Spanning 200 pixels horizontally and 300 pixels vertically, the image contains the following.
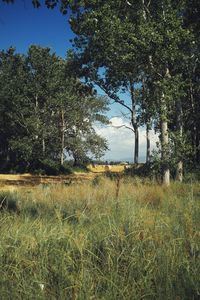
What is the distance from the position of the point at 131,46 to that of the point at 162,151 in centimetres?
478

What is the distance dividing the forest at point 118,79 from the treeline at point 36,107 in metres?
0.11

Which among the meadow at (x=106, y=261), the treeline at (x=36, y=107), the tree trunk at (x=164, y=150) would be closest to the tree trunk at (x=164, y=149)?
the tree trunk at (x=164, y=150)

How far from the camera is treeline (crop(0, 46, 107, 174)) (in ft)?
149

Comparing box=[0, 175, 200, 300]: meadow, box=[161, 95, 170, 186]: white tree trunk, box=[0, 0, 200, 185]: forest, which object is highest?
box=[0, 0, 200, 185]: forest

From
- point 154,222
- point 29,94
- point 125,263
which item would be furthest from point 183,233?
point 29,94

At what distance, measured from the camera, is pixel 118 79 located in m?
22.6

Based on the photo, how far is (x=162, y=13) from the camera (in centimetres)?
1894

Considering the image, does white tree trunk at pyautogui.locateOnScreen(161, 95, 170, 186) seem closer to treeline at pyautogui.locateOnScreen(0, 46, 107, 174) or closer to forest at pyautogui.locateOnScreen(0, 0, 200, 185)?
forest at pyautogui.locateOnScreen(0, 0, 200, 185)

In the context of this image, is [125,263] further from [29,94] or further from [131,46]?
[29,94]

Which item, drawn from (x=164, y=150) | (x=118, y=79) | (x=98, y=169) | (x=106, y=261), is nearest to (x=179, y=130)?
(x=164, y=150)

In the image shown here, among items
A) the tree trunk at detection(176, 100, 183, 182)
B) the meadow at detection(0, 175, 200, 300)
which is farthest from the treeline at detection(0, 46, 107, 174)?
the meadow at detection(0, 175, 200, 300)

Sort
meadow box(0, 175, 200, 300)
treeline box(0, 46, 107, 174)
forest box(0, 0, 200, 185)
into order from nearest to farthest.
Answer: meadow box(0, 175, 200, 300) → forest box(0, 0, 200, 185) → treeline box(0, 46, 107, 174)

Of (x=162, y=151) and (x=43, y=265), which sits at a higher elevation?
(x=162, y=151)

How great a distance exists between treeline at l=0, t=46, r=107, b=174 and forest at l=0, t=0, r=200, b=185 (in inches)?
4.2
